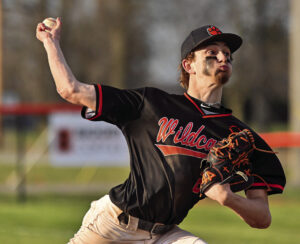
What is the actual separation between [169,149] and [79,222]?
25.9 feet

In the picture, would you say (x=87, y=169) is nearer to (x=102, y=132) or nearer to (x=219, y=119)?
(x=102, y=132)

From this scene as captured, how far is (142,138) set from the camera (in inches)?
181

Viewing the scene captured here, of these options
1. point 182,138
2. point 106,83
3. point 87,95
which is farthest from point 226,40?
point 106,83

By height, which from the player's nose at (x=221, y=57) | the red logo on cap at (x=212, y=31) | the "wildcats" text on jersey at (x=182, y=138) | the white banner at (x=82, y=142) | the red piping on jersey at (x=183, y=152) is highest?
the red logo on cap at (x=212, y=31)

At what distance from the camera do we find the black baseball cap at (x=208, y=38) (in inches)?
183

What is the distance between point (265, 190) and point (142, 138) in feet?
2.91

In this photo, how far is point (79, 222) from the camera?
1216 centimetres

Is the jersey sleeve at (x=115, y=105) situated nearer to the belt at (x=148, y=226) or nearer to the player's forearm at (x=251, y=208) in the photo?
the belt at (x=148, y=226)

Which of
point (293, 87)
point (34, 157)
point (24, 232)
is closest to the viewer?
point (24, 232)

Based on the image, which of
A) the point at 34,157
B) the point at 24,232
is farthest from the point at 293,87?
the point at 24,232

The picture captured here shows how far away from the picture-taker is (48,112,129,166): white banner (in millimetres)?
15695

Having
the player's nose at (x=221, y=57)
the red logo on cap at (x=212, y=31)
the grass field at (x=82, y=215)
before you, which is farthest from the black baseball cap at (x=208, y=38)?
the grass field at (x=82, y=215)

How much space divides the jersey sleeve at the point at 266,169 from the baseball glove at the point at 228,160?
1.08 ft

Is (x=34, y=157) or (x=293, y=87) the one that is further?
(x=293, y=87)
